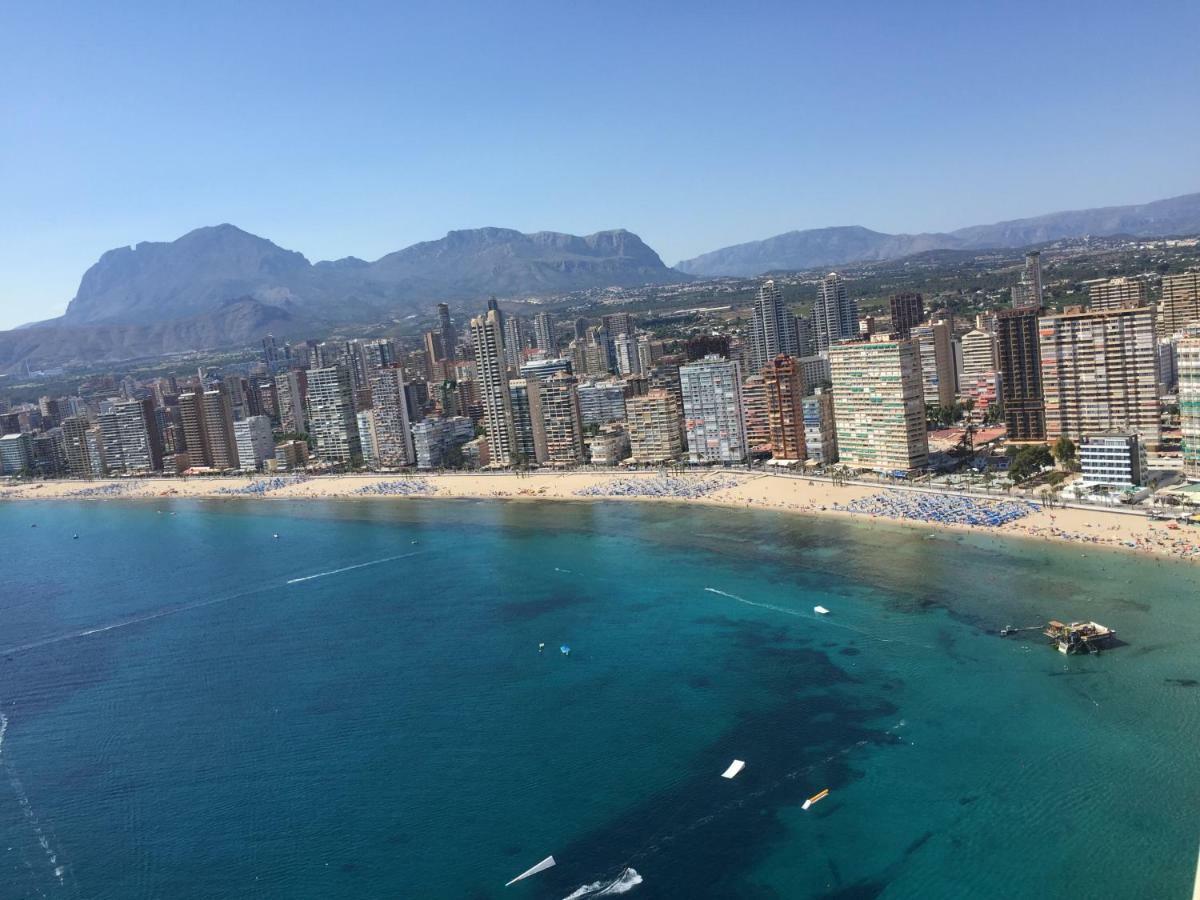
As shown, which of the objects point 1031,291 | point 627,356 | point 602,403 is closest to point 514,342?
point 627,356

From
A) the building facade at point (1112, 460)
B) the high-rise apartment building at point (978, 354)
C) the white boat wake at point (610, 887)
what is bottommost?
the white boat wake at point (610, 887)

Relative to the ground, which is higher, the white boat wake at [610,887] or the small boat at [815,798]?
the white boat wake at [610,887]

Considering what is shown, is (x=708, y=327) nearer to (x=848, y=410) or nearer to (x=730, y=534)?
(x=848, y=410)

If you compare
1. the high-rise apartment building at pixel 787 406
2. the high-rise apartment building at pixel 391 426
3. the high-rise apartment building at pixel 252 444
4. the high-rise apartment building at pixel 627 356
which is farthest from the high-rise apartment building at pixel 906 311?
the high-rise apartment building at pixel 252 444

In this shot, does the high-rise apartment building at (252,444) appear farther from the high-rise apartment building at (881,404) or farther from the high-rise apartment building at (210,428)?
the high-rise apartment building at (881,404)

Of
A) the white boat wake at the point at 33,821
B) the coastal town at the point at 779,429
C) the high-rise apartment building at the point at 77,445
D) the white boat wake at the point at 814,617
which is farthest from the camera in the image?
the high-rise apartment building at the point at 77,445

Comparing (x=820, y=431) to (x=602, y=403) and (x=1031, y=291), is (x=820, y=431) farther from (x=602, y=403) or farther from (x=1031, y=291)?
(x=1031, y=291)
